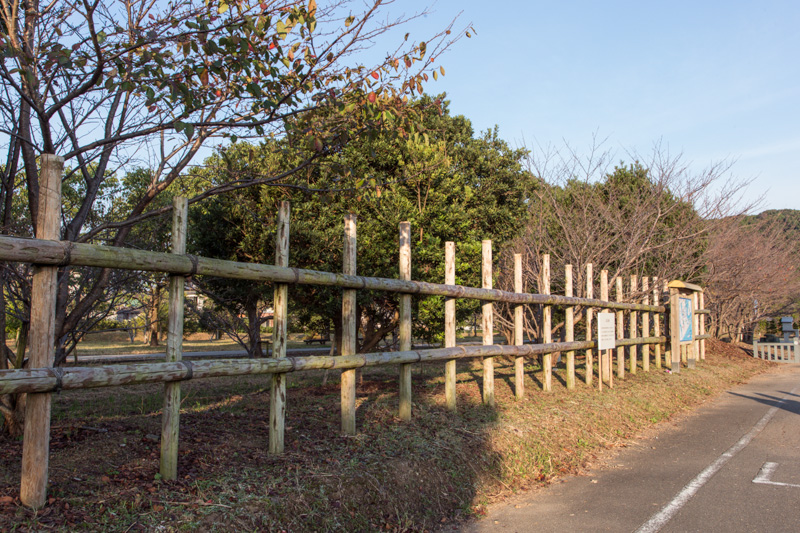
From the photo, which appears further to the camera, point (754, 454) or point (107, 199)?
point (107, 199)

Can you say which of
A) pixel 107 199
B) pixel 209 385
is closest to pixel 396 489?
pixel 107 199

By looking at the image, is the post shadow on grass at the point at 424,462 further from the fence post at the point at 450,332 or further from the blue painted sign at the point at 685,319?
the blue painted sign at the point at 685,319

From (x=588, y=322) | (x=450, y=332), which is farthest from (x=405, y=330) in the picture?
(x=588, y=322)

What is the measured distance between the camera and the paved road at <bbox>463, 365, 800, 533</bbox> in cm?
466

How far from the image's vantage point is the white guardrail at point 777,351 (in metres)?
19.6

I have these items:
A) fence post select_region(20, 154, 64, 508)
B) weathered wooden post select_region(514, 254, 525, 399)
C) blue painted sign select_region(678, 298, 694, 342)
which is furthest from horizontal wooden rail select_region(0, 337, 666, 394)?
blue painted sign select_region(678, 298, 694, 342)

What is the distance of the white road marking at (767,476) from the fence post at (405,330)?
354 cm

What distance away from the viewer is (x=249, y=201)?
9102 millimetres

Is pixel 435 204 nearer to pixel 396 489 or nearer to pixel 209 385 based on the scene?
pixel 209 385

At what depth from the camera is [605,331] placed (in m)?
10.3

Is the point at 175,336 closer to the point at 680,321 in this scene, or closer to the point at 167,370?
the point at 167,370

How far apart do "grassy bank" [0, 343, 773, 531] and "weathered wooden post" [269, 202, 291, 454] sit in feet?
0.66

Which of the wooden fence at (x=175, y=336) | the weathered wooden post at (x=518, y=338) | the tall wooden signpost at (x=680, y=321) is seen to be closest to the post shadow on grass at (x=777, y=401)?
the tall wooden signpost at (x=680, y=321)

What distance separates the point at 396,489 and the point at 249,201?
5557 millimetres
